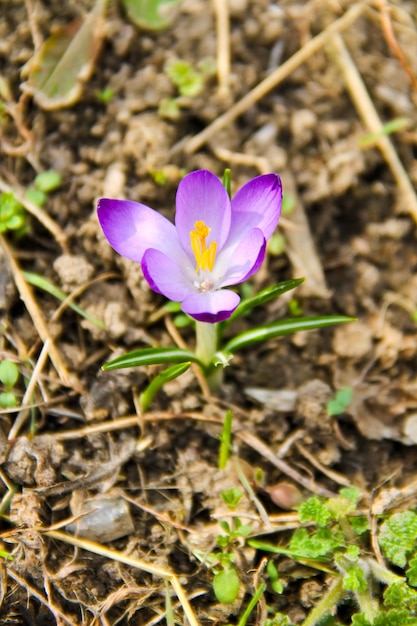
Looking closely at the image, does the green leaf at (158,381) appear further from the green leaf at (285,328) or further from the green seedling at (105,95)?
the green seedling at (105,95)

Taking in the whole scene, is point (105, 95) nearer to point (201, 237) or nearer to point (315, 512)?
point (201, 237)

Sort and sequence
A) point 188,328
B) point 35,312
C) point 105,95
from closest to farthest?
1. point 35,312
2. point 188,328
3. point 105,95

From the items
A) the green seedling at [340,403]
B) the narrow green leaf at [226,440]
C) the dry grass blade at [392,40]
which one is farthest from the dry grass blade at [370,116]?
the narrow green leaf at [226,440]

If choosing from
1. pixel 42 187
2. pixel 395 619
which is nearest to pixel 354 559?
pixel 395 619

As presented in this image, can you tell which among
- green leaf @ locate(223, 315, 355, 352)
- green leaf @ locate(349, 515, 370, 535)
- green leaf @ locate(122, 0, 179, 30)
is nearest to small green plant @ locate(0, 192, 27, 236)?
green leaf @ locate(223, 315, 355, 352)

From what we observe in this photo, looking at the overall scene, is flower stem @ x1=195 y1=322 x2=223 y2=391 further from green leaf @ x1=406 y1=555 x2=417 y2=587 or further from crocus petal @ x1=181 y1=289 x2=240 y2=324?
green leaf @ x1=406 y1=555 x2=417 y2=587
